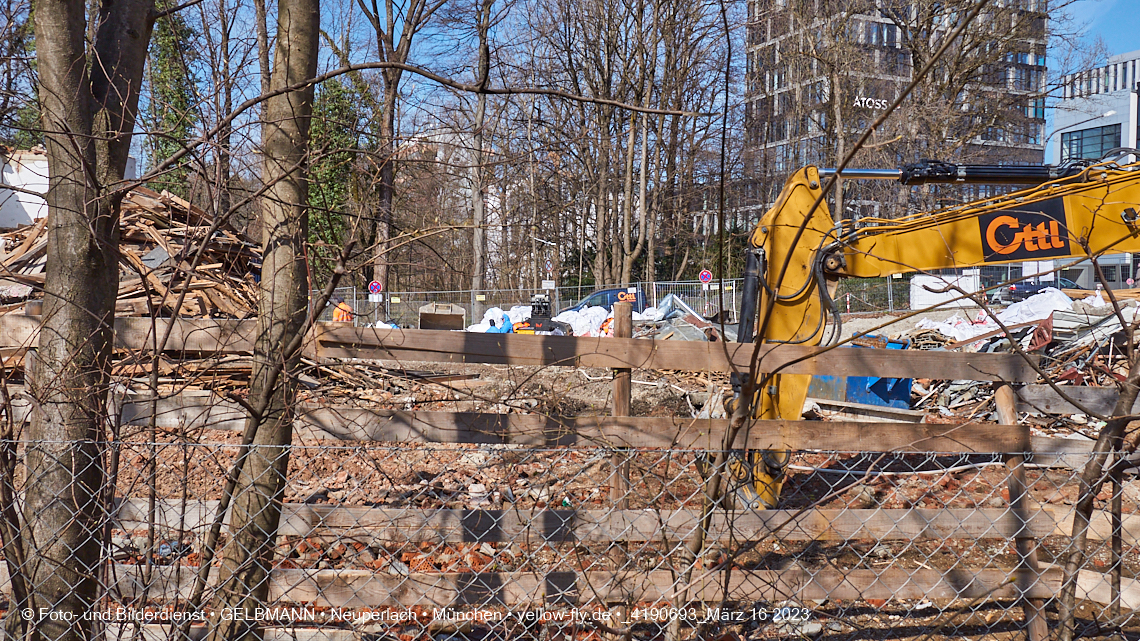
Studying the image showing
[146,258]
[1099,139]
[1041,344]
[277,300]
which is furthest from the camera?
[1099,139]

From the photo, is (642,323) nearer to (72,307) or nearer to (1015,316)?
(1015,316)

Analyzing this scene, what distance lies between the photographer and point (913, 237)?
5250mm

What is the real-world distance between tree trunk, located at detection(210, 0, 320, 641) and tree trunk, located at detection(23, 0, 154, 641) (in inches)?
20.1

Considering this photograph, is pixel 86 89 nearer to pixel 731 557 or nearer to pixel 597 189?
pixel 731 557

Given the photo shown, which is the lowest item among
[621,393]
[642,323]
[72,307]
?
[642,323]

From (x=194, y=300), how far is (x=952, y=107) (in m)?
26.5

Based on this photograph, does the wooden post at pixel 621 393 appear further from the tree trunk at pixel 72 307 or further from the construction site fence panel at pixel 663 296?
the construction site fence panel at pixel 663 296

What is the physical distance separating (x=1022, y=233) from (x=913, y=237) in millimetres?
650

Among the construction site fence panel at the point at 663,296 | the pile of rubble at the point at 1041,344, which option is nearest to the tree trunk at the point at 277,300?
the pile of rubble at the point at 1041,344

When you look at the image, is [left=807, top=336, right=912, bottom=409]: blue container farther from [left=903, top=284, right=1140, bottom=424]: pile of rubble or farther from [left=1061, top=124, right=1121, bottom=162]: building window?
[left=1061, top=124, right=1121, bottom=162]: building window

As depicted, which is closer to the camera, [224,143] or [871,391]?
[224,143]

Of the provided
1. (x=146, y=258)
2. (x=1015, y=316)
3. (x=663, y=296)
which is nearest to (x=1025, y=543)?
(x=146, y=258)

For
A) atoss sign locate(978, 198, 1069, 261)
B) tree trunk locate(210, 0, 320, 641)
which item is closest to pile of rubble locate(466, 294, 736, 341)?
atoss sign locate(978, 198, 1069, 261)

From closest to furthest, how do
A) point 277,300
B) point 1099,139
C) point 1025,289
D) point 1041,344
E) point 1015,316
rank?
point 277,300 → point 1041,344 → point 1015,316 → point 1025,289 → point 1099,139
